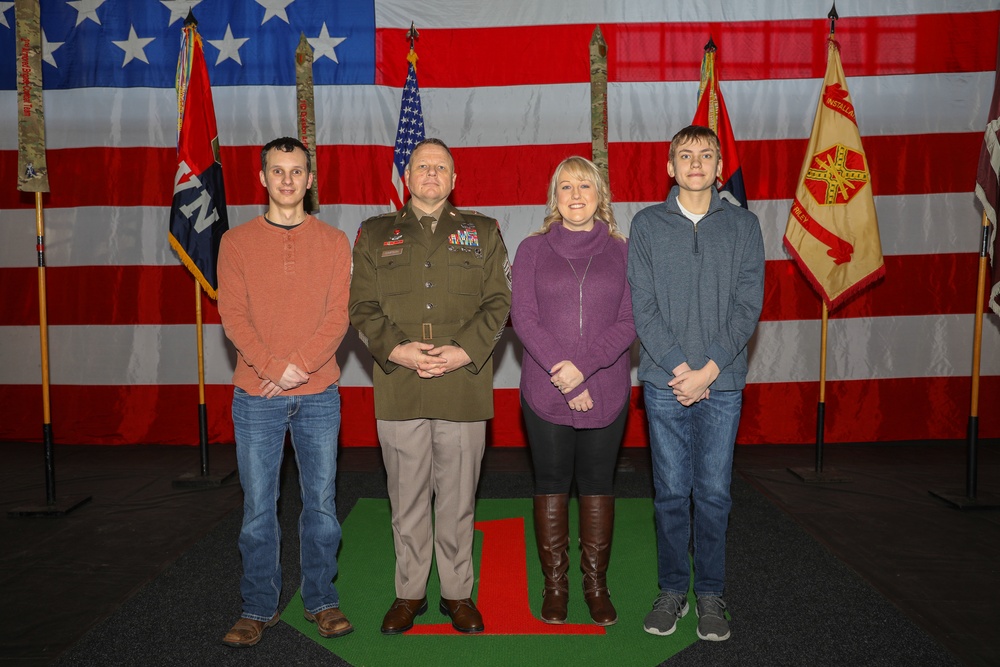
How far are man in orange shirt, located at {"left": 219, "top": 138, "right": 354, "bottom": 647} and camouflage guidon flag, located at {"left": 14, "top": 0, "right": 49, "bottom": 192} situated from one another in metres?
1.81

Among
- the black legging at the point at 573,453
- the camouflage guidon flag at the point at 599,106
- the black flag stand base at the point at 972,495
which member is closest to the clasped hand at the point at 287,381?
the black legging at the point at 573,453

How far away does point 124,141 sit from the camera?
4406 mm

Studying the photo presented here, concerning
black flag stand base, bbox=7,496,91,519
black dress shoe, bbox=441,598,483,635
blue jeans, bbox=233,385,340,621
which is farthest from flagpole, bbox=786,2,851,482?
black flag stand base, bbox=7,496,91,519

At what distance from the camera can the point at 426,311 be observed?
2.14 metres

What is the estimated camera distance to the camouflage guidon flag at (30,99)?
3172 mm

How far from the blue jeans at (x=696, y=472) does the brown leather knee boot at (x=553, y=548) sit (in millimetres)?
298

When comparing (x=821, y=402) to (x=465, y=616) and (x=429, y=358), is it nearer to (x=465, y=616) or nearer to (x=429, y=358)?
(x=465, y=616)

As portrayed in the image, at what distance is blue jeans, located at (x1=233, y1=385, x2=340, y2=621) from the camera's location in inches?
81.8

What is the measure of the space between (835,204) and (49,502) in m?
4.23

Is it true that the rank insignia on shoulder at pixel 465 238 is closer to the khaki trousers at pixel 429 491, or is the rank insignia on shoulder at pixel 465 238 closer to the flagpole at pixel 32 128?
the khaki trousers at pixel 429 491

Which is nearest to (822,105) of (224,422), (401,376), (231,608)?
(401,376)

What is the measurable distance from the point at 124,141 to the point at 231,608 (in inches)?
127

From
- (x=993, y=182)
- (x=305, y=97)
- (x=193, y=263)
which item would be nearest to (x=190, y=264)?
(x=193, y=263)

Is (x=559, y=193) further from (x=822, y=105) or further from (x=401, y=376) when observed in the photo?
(x=822, y=105)
